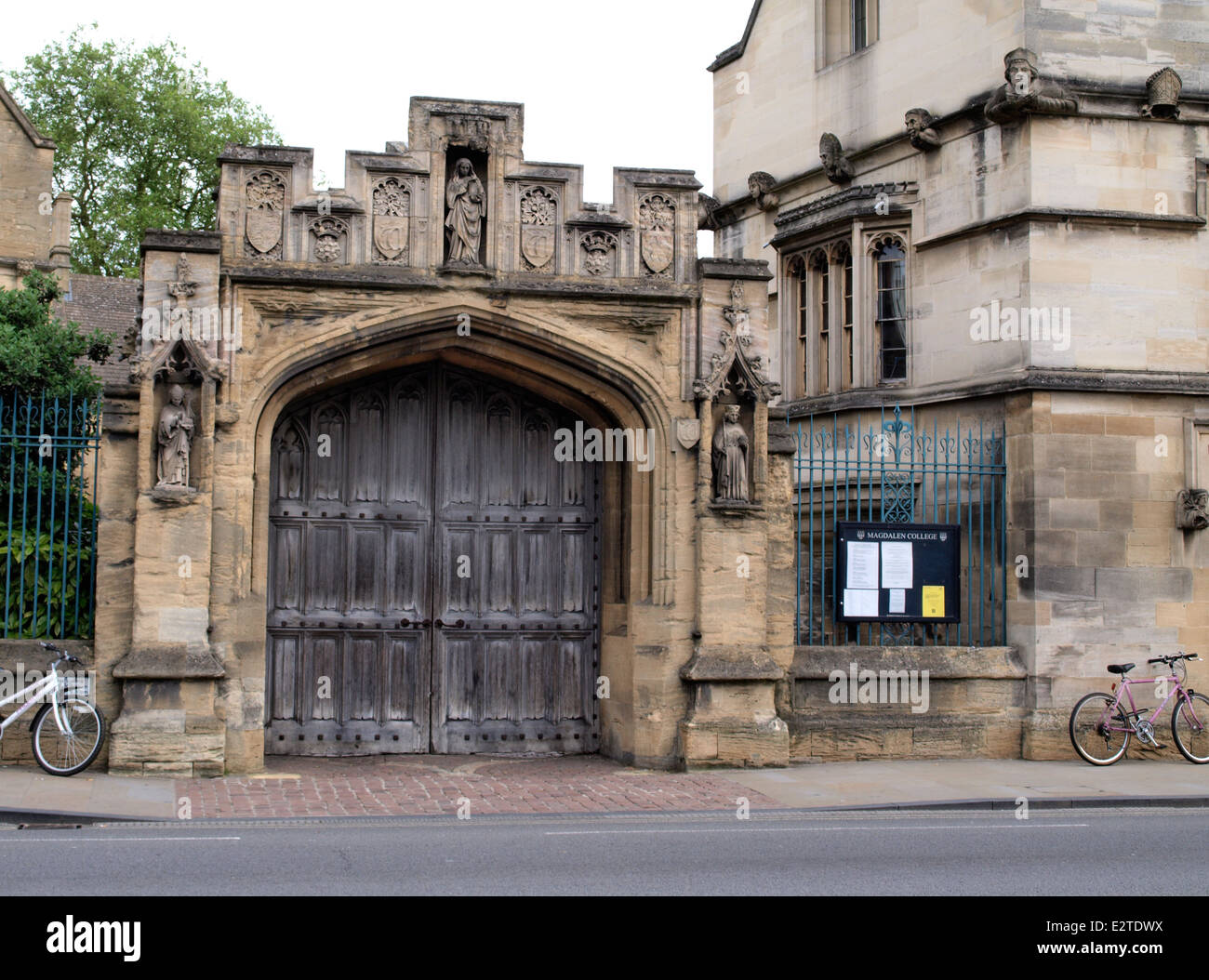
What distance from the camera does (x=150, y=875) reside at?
7633mm

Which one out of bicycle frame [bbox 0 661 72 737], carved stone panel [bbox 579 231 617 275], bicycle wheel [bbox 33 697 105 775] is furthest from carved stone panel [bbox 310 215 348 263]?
bicycle wheel [bbox 33 697 105 775]

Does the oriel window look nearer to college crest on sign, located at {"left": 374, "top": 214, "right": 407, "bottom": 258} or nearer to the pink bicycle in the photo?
the pink bicycle

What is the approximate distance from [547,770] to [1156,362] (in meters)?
7.58

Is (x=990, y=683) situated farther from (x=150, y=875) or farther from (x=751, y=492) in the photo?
(x=150, y=875)

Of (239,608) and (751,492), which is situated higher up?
(751,492)

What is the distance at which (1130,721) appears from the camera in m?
13.8

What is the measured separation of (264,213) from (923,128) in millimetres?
7829

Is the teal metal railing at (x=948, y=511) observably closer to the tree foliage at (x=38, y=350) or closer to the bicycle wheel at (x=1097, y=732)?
the bicycle wheel at (x=1097, y=732)

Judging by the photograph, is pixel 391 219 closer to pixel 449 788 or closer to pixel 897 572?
pixel 449 788

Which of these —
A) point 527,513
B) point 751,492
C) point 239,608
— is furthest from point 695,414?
point 239,608

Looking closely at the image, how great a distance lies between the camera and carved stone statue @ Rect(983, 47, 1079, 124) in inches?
581

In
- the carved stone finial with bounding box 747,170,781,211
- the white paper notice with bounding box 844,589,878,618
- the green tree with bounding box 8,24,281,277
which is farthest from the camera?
the green tree with bounding box 8,24,281,277

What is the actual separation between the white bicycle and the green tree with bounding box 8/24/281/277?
30.0m

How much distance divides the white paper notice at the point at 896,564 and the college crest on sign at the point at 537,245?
439cm
